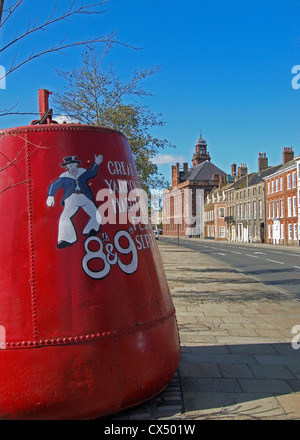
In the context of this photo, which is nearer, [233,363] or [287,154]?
[233,363]

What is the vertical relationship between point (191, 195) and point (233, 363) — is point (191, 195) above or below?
above

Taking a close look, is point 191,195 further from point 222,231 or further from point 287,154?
point 287,154

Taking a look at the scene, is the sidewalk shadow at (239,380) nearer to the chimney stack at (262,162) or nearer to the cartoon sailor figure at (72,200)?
the cartoon sailor figure at (72,200)

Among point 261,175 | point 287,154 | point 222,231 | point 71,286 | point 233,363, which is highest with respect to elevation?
point 287,154

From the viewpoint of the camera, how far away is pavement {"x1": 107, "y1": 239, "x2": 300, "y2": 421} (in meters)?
3.98

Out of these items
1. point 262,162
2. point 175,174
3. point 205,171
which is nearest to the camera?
point 262,162

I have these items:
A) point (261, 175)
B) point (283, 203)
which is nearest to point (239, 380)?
point (283, 203)

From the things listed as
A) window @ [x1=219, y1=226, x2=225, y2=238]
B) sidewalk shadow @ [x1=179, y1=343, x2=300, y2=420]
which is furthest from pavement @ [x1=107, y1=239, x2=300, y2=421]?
window @ [x1=219, y1=226, x2=225, y2=238]

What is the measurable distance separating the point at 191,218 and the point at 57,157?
10753 centimetres

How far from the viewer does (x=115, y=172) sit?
14.0ft

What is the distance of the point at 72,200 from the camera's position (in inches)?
153

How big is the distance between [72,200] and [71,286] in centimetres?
81

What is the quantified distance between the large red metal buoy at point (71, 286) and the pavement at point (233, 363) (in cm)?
38

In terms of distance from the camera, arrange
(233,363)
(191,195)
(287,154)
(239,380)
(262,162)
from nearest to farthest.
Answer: (239,380)
(233,363)
(287,154)
(262,162)
(191,195)
